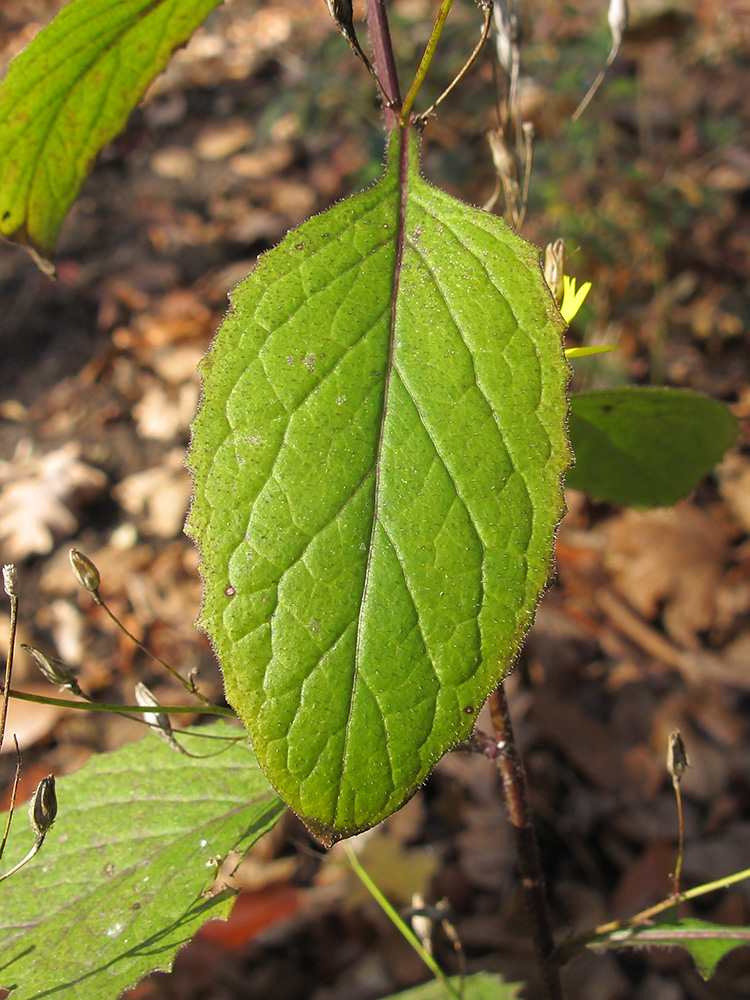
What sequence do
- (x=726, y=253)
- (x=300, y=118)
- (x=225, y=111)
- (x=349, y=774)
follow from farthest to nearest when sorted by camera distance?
(x=225, y=111) < (x=300, y=118) < (x=726, y=253) < (x=349, y=774)

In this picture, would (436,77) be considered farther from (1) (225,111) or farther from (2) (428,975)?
(2) (428,975)

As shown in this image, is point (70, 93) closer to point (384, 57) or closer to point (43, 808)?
point (384, 57)

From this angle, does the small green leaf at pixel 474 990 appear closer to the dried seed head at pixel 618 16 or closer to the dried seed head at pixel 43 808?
the dried seed head at pixel 43 808

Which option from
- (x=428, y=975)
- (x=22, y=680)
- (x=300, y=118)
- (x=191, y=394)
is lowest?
(x=428, y=975)

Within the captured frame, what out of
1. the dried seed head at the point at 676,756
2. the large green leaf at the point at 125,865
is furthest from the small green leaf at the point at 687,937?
the large green leaf at the point at 125,865

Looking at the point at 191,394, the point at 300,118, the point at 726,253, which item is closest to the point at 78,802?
the point at 191,394

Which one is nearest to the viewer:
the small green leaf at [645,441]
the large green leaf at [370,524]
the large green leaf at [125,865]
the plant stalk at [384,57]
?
the large green leaf at [370,524]

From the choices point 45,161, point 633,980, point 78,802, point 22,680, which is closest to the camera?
point 45,161

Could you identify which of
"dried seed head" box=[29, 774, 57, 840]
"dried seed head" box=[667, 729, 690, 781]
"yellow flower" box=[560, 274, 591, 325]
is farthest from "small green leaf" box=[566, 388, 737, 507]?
"dried seed head" box=[29, 774, 57, 840]
